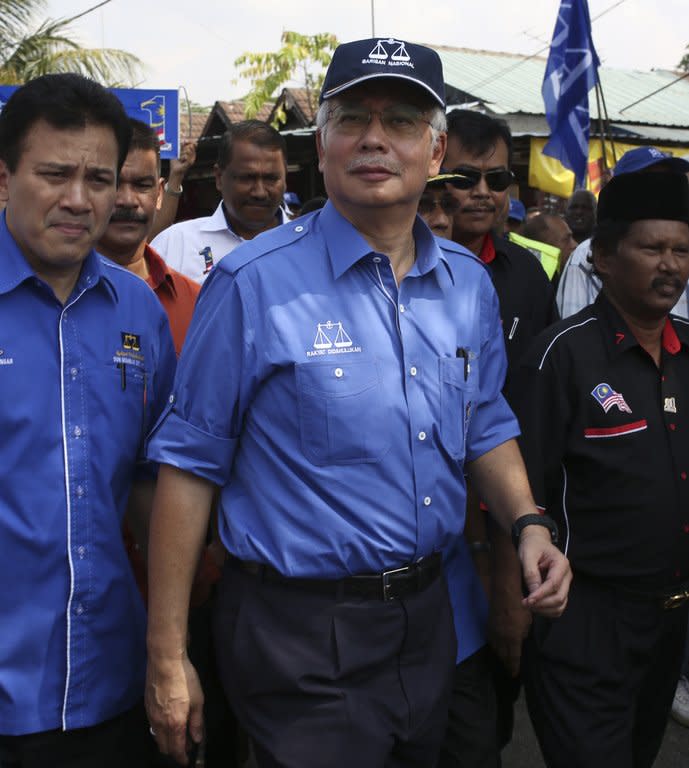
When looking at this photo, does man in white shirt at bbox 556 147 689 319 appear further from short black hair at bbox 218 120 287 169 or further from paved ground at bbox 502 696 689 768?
paved ground at bbox 502 696 689 768

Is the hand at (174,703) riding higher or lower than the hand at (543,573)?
lower

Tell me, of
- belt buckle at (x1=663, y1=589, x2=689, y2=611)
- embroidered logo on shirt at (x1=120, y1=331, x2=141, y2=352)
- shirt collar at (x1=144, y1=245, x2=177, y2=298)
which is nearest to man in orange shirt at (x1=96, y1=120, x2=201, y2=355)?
shirt collar at (x1=144, y1=245, x2=177, y2=298)

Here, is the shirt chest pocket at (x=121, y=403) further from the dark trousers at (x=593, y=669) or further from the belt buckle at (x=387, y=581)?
the dark trousers at (x=593, y=669)

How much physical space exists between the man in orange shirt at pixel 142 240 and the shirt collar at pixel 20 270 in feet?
2.95

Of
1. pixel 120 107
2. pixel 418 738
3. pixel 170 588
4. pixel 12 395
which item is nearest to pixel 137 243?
pixel 120 107

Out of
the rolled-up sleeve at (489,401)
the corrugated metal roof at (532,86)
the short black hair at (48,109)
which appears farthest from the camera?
the corrugated metal roof at (532,86)

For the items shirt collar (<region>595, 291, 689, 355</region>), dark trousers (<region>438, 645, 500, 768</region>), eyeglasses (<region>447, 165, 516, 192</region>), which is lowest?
dark trousers (<region>438, 645, 500, 768</region>)

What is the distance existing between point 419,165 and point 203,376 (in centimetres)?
73

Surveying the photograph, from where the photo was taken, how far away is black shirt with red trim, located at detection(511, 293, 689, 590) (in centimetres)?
288

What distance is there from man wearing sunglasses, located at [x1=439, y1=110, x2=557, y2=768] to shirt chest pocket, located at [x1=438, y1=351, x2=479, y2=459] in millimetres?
531

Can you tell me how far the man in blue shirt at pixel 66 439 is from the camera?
215 centimetres

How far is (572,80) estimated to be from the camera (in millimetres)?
8797

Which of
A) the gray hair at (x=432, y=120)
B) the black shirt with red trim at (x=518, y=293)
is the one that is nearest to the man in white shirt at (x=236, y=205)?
the black shirt with red trim at (x=518, y=293)

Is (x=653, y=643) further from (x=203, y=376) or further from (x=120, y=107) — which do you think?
(x=120, y=107)
